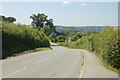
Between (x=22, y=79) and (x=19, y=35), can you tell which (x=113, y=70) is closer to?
(x=22, y=79)

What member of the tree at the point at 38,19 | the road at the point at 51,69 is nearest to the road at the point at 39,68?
the road at the point at 51,69

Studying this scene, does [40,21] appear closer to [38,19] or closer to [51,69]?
[38,19]

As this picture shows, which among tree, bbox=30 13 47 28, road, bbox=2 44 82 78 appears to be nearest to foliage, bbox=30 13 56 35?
tree, bbox=30 13 47 28

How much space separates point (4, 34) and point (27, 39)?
Result: 8.49m

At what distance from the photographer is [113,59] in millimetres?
13109

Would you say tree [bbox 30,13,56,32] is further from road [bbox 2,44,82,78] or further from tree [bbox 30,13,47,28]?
road [bbox 2,44,82,78]

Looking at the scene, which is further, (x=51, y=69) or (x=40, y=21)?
(x=40, y=21)

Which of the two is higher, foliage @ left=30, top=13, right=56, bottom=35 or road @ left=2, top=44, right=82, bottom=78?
foliage @ left=30, top=13, right=56, bottom=35

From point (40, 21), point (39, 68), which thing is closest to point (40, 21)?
point (40, 21)

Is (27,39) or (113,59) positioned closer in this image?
(113,59)

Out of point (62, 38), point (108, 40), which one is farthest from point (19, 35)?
point (62, 38)

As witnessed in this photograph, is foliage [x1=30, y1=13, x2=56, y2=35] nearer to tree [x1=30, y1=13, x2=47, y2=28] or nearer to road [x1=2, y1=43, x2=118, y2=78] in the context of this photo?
tree [x1=30, y1=13, x2=47, y2=28]

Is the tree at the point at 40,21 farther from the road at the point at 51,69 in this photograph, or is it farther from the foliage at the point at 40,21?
the road at the point at 51,69

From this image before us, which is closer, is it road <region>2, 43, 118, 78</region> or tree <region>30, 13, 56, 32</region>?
road <region>2, 43, 118, 78</region>
